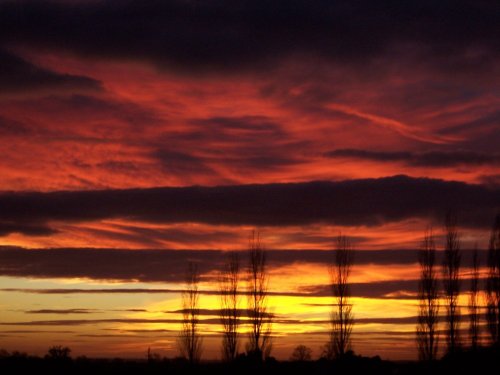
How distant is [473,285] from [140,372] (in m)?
24.7

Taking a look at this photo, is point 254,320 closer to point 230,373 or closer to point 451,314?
point 230,373

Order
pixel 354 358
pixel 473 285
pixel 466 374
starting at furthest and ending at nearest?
pixel 473 285
pixel 354 358
pixel 466 374

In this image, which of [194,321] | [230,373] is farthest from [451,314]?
[194,321]

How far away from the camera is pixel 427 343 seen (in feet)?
172

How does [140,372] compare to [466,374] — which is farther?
[140,372]

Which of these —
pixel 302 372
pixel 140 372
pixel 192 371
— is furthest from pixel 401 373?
pixel 140 372

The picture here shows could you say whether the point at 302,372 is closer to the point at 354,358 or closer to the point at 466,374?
the point at 354,358

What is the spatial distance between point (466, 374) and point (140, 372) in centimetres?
2614

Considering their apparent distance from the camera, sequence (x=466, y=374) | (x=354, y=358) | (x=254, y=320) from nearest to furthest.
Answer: (x=466, y=374) → (x=354, y=358) → (x=254, y=320)

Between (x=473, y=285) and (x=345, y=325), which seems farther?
(x=473, y=285)

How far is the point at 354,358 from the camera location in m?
50.9

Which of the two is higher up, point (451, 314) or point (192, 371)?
point (451, 314)

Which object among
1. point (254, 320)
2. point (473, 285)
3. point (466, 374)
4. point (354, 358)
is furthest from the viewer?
point (473, 285)

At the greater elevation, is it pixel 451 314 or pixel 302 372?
pixel 451 314
